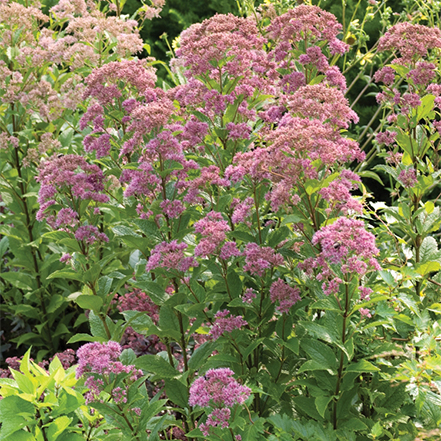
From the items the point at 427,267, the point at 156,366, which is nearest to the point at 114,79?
the point at 156,366

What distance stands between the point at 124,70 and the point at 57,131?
5.05 feet

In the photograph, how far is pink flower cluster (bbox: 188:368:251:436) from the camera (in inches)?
71.7

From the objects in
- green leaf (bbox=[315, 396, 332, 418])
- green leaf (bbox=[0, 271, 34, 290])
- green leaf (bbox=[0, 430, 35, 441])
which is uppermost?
green leaf (bbox=[315, 396, 332, 418])

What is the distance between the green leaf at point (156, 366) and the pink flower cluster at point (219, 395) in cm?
68

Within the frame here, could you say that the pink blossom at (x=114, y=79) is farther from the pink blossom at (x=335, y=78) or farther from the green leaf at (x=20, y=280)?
the green leaf at (x=20, y=280)

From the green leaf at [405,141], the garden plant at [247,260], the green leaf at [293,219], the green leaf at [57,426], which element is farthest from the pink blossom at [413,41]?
the green leaf at [57,426]

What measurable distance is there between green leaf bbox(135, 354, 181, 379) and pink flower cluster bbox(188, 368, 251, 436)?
68 cm

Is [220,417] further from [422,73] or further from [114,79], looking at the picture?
[422,73]

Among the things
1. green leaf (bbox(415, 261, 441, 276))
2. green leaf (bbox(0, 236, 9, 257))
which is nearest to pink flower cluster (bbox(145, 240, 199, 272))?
green leaf (bbox(415, 261, 441, 276))

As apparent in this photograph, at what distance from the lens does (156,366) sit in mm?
2584

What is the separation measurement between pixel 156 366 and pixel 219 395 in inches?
31.5

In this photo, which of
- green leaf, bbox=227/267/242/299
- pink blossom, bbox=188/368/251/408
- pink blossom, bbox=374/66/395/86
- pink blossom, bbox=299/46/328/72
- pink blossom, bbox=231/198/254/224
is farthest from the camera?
pink blossom, bbox=374/66/395/86

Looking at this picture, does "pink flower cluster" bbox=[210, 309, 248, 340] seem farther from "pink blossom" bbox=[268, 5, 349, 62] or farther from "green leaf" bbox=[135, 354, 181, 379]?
"pink blossom" bbox=[268, 5, 349, 62]

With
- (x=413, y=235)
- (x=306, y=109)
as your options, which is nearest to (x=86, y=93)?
(x=306, y=109)
